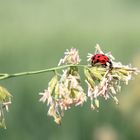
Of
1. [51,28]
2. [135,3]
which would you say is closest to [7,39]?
[51,28]

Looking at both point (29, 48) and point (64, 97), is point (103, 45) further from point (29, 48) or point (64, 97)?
point (64, 97)

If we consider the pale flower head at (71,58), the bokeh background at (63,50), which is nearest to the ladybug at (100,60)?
the pale flower head at (71,58)

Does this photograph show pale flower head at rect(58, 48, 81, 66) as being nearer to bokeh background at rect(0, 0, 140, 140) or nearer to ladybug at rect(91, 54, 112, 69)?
ladybug at rect(91, 54, 112, 69)

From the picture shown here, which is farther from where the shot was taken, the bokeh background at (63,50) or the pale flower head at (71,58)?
the bokeh background at (63,50)

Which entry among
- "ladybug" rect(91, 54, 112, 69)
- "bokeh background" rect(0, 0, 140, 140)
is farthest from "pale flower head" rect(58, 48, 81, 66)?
"bokeh background" rect(0, 0, 140, 140)

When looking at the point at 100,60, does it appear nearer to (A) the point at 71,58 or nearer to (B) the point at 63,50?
(A) the point at 71,58

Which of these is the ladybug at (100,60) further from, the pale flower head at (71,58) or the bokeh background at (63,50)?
the bokeh background at (63,50)
